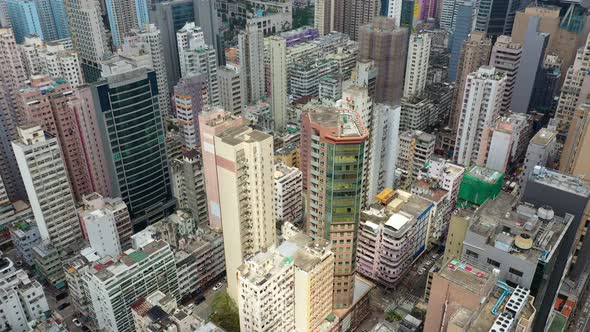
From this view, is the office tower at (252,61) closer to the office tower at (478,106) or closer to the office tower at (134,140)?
the office tower at (134,140)

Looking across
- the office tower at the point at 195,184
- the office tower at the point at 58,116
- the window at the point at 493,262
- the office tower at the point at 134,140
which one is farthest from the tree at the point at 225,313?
the window at the point at 493,262

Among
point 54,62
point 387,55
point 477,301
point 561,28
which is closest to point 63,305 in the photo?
point 54,62

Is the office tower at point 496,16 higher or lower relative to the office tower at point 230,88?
higher

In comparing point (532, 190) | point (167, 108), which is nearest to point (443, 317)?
point (532, 190)

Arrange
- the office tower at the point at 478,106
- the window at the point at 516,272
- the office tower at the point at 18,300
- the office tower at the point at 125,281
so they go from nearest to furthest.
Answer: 1. the window at the point at 516,272
2. the office tower at the point at 18,300
3. the office tower at the point at 125,281
4. the office tower at the point at 478,106

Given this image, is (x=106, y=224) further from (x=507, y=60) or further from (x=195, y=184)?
(x=507, y=60)
